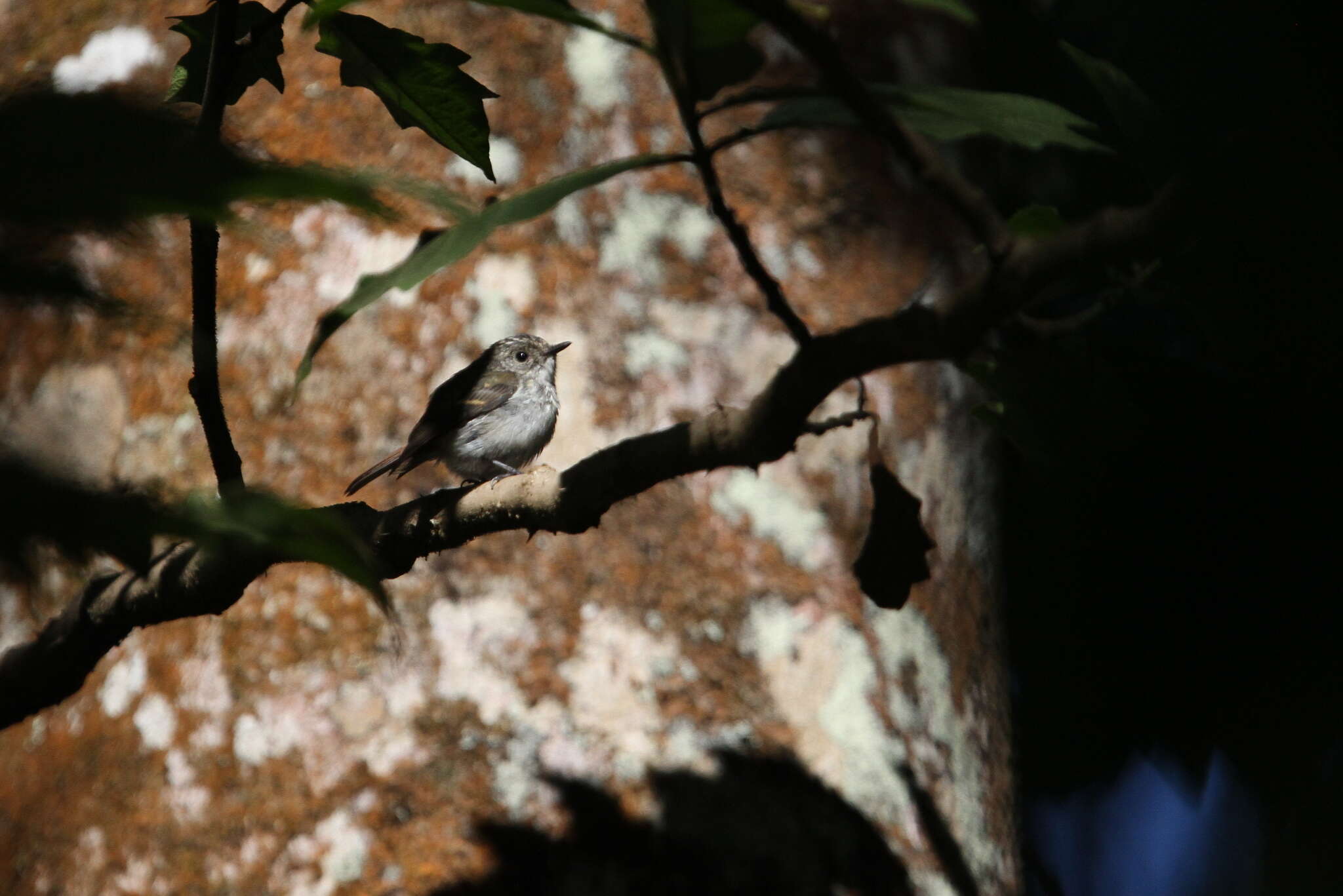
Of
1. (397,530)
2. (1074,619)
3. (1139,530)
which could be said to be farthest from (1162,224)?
(1074,619)

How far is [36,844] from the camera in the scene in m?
2.59

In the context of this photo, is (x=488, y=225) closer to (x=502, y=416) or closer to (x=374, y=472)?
(x=374, y=472)

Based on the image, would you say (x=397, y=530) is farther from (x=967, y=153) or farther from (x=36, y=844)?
(x=967, y=153)

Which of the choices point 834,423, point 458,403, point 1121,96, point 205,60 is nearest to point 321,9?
point 205,60

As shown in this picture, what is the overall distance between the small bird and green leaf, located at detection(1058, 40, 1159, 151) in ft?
7.70

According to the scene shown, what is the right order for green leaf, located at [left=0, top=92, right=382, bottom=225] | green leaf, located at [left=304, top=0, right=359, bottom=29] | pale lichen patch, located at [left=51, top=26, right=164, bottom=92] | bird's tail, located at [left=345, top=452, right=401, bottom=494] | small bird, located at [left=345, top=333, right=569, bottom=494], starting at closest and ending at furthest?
green leaf, located at [left=0, top=92, right=382, bottom=225] → green leaf, located at [left=304, top=0, right=359, bottom=29] → bird's tail, located at [left=345, top=452, right=401, bottom=494] → pale lichen patch, located at [left=51, top=26, right=164, bottom=92] → small bird, located at [left=345, top=333, right=569, bottom=494]

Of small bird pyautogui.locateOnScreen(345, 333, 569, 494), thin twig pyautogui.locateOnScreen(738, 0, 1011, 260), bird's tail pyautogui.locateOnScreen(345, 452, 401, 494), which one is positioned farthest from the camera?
small bird pyautogui.locateOnScreen(345, 333, 569, 494)

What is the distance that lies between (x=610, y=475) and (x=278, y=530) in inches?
47.9

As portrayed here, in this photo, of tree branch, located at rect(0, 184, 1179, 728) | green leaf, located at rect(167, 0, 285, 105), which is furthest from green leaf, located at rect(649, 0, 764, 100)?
green leaf, located at rect(167, 0, 285, 105)

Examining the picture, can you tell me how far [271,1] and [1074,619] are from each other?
10.3 feet

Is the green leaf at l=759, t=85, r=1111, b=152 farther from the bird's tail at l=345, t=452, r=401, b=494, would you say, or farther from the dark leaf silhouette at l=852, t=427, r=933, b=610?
the bird's tail at l=345, t=452, r=401, b=494

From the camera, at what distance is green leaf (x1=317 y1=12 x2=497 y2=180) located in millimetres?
1609

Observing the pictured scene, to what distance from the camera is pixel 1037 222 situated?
1.57m

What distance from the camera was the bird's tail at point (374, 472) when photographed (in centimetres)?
291
